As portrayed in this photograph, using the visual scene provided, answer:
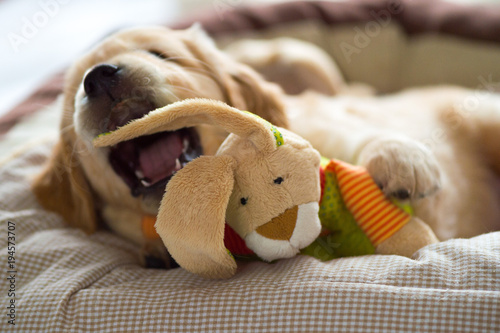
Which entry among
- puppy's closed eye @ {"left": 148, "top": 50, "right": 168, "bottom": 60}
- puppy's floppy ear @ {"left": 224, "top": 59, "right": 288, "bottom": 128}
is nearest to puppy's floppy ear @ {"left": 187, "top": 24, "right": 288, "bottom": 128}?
puppy's floppy ear @ {"left": 224, "top": 59, "right": 288, "bottom": 128}

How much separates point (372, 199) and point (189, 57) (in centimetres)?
84

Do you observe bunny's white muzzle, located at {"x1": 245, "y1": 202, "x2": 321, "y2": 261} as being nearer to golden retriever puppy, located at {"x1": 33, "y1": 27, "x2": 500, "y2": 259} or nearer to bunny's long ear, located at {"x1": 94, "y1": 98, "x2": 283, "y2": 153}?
bunny's long ear, located at {"x1": 94, "y1": 98, "x2": 283, "y2": 153}

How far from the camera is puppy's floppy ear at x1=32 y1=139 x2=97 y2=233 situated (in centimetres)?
168

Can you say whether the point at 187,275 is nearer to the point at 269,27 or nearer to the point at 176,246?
the point at 176,246

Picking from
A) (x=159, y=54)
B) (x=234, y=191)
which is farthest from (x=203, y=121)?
(x=159, y=54)

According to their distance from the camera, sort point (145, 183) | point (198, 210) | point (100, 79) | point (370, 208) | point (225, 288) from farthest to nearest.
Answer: point (145, 183) < point (100, 79) < point (370, 208) < point (225, 288) < point (198, 210)

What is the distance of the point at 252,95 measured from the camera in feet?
5.74

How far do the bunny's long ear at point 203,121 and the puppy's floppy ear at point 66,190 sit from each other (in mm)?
694

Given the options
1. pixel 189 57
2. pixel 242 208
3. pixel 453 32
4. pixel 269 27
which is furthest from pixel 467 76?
pixel 242 208

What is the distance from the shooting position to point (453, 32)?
2768mm

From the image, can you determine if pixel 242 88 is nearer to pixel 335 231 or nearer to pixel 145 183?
pixel 145 183

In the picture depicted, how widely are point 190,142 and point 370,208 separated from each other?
2.10ft

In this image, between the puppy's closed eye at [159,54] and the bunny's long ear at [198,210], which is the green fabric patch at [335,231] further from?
the puppy's closed eye at [159,54]

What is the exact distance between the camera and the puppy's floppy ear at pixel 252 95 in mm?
1646
